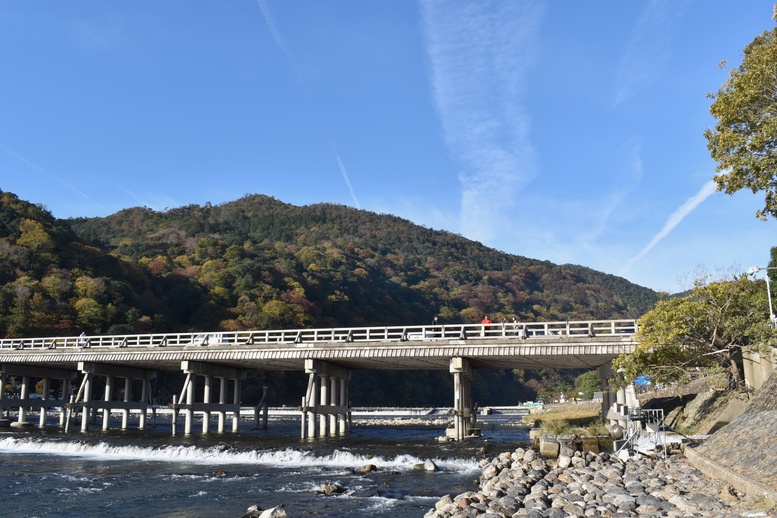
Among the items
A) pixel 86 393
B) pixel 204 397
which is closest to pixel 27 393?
pixel 86 393

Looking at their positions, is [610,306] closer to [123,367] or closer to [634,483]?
[123,367]

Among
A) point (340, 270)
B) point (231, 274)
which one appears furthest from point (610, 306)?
point (231, 274)

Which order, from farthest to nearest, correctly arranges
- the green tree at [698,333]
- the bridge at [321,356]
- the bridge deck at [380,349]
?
1. the bridge at [321,356]
2. the bridge deck at [380,349]
3. the green tree at [698,333]

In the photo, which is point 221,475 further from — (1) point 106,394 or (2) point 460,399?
(1) point 106,394

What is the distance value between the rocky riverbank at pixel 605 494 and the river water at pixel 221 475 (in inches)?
105

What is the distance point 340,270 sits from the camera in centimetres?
13438

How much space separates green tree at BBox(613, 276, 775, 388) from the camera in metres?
24.0

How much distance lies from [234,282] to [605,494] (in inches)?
3545

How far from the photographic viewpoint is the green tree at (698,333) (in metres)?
24.0

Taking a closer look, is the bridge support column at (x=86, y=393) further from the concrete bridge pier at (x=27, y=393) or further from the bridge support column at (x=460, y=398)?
the bridge support column at (x=460, y=398)

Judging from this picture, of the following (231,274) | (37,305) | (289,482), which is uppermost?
(231,274)

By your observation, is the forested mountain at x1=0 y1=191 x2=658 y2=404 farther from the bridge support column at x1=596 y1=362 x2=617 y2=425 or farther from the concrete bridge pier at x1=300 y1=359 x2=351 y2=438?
the bridge support column at x1=596 y1=362 x2=617 y2=425

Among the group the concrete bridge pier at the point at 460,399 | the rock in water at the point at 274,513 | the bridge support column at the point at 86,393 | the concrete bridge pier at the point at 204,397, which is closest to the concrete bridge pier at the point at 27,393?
the bridge support column at the point at 86,393

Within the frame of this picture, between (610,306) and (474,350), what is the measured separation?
162m
